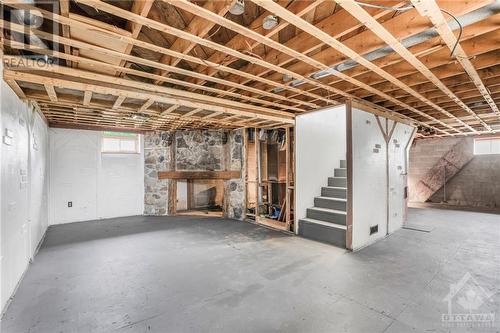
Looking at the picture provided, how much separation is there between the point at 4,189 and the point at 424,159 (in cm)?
1091

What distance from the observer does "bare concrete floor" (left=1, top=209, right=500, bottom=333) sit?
80.4 inches

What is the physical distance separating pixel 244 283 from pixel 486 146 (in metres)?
9.43

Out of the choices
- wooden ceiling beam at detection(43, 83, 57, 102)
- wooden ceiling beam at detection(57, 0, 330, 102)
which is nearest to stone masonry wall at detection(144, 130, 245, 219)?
wooden ceiling beam at detection(43, 83, 57, 102)

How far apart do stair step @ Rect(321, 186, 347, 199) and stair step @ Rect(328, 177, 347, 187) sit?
0.56 ft

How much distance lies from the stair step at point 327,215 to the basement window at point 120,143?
16.4 ft

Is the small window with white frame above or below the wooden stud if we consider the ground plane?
below

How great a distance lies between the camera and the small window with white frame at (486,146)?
747cm

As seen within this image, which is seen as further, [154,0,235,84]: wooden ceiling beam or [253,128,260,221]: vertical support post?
[253,128,260,221]: vertical support post

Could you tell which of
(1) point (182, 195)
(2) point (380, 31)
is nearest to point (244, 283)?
(2) point (380, 31)

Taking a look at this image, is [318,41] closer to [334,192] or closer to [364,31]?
[364,31]

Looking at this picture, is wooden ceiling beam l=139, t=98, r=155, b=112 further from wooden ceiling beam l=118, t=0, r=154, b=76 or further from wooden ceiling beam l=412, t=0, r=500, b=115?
wooden ceiling beam l=412, t=0, r=500, b=115

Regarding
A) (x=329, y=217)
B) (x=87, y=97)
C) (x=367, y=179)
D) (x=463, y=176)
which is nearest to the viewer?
(x=87, y=97)

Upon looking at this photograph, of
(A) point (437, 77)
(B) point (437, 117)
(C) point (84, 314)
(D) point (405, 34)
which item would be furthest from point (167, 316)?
(B) point (437, 117)

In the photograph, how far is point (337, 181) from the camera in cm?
525
